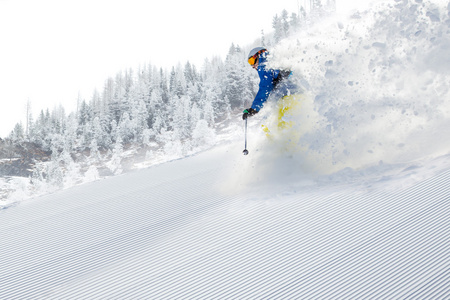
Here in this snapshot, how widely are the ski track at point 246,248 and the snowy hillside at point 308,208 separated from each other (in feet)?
0.05

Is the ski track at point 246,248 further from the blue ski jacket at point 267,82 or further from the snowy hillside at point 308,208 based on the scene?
the blue ski jacket at point 267,82

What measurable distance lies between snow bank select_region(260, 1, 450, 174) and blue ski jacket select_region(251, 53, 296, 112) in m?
0.23

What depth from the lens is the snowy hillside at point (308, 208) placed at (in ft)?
9.00

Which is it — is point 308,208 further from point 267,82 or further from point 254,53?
point 254,53

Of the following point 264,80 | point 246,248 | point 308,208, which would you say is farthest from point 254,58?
point 246,248

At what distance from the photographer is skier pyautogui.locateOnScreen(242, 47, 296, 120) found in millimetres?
4770

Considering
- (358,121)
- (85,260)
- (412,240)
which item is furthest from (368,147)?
(85,260)

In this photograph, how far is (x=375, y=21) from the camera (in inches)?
201

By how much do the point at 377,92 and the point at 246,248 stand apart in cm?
353

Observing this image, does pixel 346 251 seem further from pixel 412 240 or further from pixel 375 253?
pixel 412 240

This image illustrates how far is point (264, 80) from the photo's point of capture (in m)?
4.84

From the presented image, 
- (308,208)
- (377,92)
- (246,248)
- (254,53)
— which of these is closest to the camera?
(246,248)

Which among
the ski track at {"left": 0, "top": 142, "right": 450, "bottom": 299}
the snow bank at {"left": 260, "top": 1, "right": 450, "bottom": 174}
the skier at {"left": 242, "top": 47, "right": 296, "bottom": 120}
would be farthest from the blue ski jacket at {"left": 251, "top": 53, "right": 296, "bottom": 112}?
the ski track at {"left": 0, "top": 142, "right": 450, "bottom": 299}

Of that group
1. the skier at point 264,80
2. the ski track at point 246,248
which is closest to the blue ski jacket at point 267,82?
the skier at point 264,80
